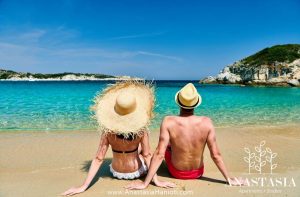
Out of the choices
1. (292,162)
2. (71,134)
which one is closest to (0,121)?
(71,134)

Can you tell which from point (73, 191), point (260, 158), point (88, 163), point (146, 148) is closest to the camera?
point (73, 191)

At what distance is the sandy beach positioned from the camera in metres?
4.34

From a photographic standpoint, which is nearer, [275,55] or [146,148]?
[146,148]

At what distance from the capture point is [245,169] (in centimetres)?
563

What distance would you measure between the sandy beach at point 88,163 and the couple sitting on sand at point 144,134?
203mm

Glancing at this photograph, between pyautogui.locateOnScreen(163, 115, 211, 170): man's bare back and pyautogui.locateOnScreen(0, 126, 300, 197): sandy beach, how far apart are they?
42cm

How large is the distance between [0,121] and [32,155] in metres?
6.08

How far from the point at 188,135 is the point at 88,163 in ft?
8.27

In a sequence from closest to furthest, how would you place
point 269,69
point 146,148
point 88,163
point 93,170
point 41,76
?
1. point 93,170
2. point 146,148
3. point 88,163
4. point 269,69
5. point 41,76

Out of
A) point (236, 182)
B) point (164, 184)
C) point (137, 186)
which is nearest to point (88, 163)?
A: point (137, 186)

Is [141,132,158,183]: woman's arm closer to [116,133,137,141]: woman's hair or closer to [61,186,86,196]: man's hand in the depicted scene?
[116,133,137,141]: woman's hair

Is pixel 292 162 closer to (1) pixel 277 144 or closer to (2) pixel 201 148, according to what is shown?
(1) pixel 277 144

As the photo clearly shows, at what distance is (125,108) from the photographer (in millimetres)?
4207

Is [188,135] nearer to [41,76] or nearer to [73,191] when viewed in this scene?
[73,191]
